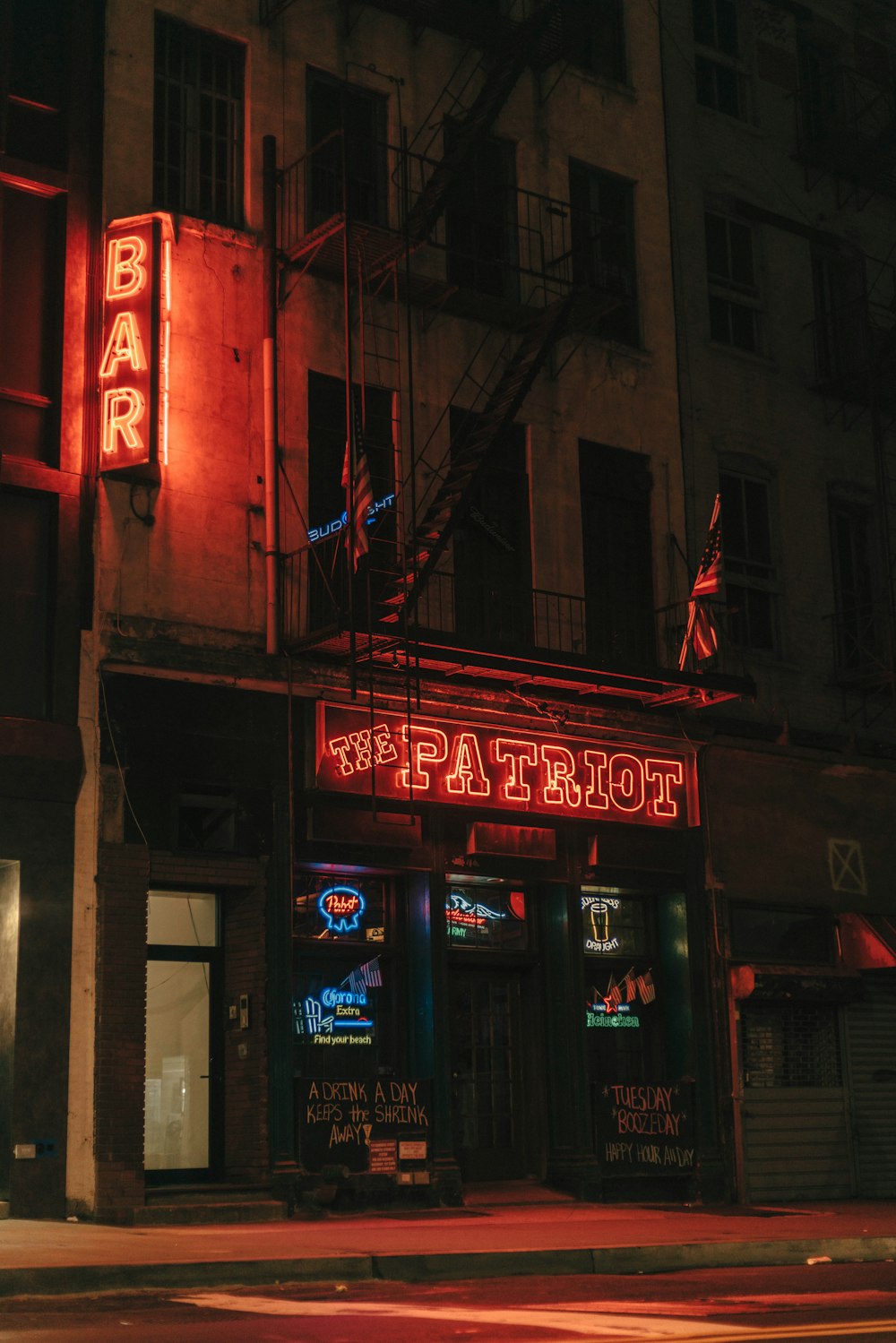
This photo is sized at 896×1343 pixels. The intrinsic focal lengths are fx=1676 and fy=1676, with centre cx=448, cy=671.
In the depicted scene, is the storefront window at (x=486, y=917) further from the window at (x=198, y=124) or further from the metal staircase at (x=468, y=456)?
the window at (x=198, y=124)

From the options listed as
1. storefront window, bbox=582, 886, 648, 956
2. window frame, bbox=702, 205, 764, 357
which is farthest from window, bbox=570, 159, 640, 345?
storefront window, bbox=582, 886, 648, 956

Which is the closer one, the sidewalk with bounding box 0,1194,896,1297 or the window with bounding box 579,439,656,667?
the sidewalk with bounding box 0,1194,896,1297

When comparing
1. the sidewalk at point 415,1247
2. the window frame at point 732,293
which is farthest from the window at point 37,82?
the sidewalk at point 415,1247

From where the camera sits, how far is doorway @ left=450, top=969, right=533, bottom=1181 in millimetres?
18469

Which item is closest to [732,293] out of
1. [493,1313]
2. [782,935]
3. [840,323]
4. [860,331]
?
[840,323]

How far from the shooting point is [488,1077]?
18.8 m

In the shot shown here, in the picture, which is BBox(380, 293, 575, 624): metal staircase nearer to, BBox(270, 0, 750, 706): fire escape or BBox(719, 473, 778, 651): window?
BBox(270, 0, 750, 706): fire escape

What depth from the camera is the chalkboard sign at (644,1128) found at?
18.8 m

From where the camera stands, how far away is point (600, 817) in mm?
19547

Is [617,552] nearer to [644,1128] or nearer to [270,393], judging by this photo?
[270,393]

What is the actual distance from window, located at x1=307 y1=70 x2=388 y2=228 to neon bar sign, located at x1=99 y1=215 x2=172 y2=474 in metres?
2.70

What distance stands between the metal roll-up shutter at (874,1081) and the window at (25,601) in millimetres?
11464

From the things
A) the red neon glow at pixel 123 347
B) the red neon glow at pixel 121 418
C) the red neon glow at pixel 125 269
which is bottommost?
the red neon glow at pixel 121 418

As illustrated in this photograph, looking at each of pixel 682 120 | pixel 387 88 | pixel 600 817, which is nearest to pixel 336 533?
pixel 600 817
